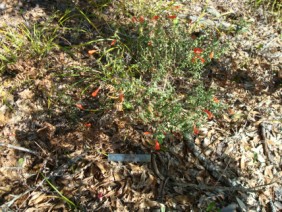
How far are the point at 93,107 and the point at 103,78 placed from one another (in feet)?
1.04

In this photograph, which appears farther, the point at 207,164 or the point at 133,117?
the point at 133,117

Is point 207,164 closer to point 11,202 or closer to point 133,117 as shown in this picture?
point 133,117

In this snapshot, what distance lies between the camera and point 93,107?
292 cm

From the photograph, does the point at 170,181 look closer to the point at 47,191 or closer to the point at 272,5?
the point at 47,191

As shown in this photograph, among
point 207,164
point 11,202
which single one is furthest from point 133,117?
point 11,202

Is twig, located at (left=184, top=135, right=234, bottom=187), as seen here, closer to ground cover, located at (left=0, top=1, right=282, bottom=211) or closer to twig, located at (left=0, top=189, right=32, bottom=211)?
ground cover, located at (left=0, top=1, right=282, bottom=211)

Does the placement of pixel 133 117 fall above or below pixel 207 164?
above

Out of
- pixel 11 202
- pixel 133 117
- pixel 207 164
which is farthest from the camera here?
pixel 133 117

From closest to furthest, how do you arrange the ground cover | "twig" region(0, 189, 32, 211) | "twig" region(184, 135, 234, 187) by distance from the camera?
"twig" region(0, 189, 32, 211)
the ground cover
"twig" region(184, 135, 234, 187)

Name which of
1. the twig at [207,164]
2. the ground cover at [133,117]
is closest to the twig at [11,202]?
the ground cover at [133,117]

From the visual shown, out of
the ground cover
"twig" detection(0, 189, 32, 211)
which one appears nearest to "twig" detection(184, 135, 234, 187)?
the ground cover

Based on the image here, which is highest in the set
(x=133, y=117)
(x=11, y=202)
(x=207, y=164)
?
(x=133, y=117)

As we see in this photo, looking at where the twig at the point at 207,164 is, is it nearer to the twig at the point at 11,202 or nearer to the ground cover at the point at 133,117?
the ground cover at the point at 133,117

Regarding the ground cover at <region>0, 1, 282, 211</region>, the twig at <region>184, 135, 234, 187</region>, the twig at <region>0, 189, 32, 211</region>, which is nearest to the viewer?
the twig at <region>0, 189, 32, 211</region>
